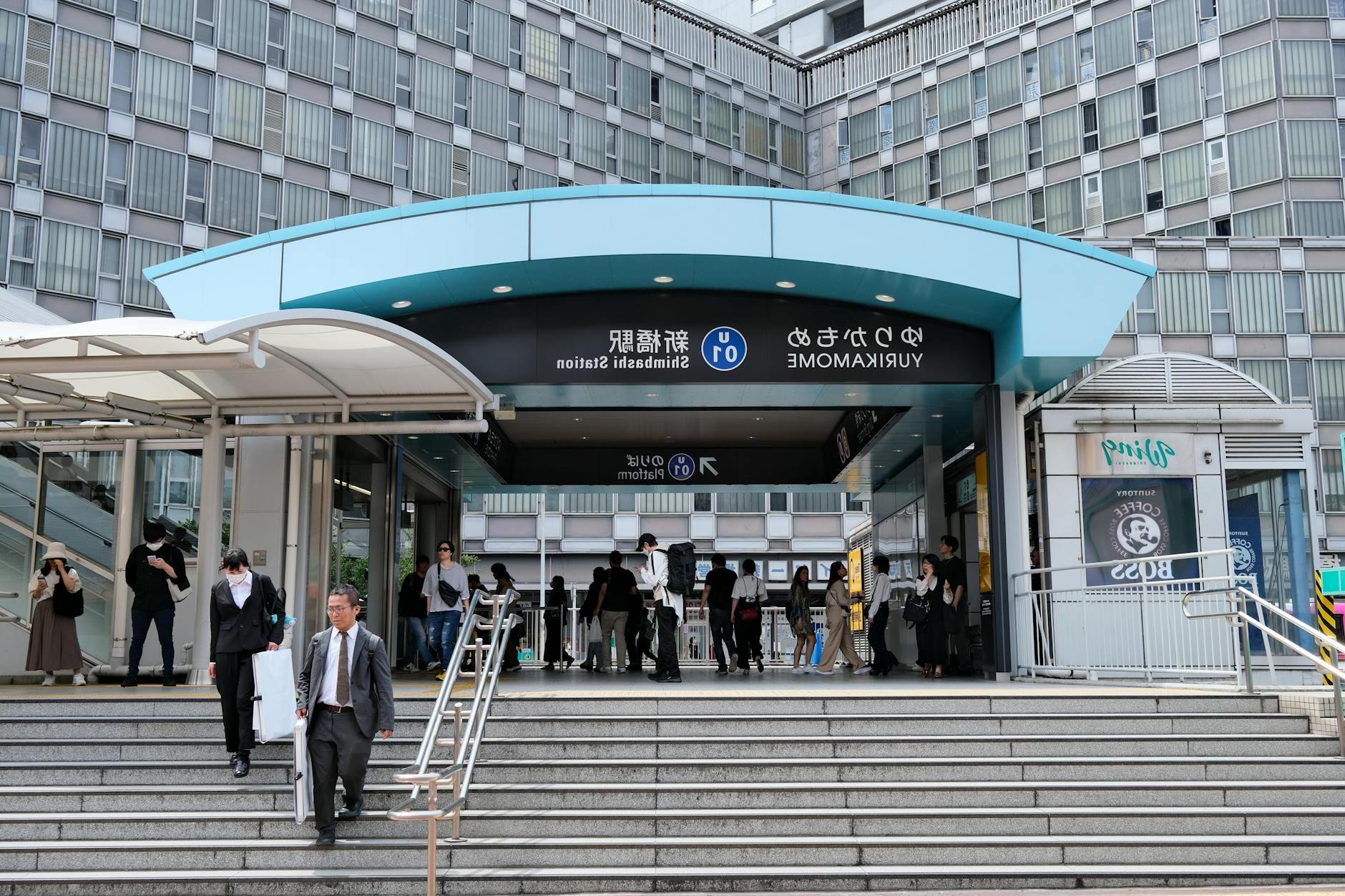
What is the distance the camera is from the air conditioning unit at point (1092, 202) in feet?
159

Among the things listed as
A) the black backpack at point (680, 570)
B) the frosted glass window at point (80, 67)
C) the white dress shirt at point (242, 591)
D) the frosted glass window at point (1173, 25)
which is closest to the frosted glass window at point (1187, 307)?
the frosted glass window at point (1173, 25)

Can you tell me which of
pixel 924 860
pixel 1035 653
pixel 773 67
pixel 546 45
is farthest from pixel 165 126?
pixel 924 860

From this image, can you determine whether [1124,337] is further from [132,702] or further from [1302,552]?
[132,702]

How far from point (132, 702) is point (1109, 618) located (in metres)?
8.92

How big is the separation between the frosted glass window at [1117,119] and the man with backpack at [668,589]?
39.9 metres

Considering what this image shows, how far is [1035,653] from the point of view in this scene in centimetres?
1401

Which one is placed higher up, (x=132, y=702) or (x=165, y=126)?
(x=165, y=126)

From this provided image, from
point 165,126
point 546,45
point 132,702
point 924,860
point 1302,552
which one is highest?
point 546,45

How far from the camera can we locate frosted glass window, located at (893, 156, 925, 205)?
5372 centimetres

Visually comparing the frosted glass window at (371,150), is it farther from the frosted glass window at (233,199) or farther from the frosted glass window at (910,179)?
the frosted glass window at (910,179)

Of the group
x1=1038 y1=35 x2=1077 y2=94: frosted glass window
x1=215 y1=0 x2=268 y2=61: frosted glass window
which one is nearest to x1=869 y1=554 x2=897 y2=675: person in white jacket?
x1=215 y1=0 x2=268 y2=61: frosted glass window

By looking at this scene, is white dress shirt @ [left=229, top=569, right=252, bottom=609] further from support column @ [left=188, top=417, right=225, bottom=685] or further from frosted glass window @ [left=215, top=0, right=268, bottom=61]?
frosted glass window @ [left=215, top=0, right=268, bottom=61]

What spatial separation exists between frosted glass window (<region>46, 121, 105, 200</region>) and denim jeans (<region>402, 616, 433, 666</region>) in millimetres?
24881

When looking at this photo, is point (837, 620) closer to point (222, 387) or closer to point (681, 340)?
point (681, 340)
